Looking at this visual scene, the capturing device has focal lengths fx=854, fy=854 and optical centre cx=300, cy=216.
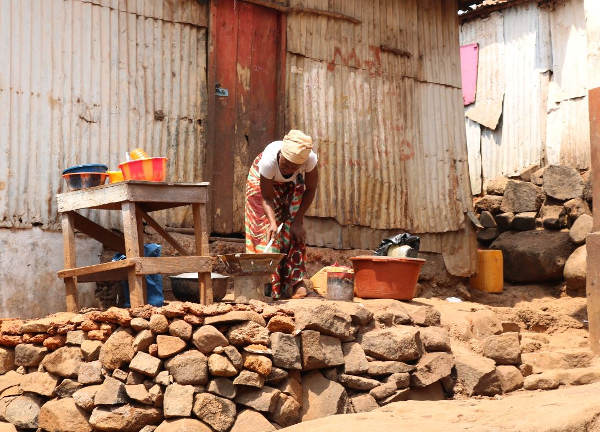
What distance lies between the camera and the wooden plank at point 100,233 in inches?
290

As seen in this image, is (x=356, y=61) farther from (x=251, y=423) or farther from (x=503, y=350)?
(x=251, y=423)

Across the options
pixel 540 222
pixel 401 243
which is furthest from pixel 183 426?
pixel 540 222

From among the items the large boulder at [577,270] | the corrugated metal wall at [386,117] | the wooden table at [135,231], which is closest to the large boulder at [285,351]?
the wooden table at [135,231]

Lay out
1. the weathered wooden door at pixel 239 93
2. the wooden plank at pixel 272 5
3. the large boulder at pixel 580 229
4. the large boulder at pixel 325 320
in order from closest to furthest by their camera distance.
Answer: the large boulder at pixel 325 320 → the weathered wooden door at pixel 239 93 → the wooden plank at pixel 272 5 → the large boulder at pixel 580 229

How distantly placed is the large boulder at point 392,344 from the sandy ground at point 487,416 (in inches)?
27.8

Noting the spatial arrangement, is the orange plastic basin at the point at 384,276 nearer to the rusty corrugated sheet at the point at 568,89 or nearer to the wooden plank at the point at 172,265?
the wooden plank at the point at 172,265

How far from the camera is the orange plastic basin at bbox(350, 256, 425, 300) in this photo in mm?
7223

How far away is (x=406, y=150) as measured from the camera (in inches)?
402

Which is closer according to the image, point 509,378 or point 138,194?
point 138,194

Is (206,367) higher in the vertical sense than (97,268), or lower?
lower

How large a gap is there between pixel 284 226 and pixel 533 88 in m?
9.36

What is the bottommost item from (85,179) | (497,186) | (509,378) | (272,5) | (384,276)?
(509,378)

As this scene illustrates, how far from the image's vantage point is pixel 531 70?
1534cm

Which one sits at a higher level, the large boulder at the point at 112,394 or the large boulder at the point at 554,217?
the large boulder at the point at 554,217
